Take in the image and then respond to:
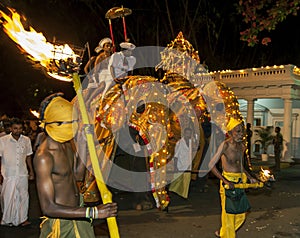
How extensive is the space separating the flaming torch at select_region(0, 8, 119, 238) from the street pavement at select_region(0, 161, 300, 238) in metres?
3.47

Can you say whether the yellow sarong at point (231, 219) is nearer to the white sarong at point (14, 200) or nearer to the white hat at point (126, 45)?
the white hat at point (126, 45)

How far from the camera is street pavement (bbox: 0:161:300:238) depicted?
636cm

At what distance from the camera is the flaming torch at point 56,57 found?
2875 millimetres

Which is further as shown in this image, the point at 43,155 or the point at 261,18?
the point at 261,18

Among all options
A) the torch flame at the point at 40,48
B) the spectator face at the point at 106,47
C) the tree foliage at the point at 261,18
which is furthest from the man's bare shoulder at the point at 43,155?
the tree foliage at the point at 261,18

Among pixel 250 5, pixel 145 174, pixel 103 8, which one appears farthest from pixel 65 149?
pixel 103 8

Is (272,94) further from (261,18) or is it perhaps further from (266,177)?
(266,177)

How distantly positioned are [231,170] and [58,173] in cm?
289

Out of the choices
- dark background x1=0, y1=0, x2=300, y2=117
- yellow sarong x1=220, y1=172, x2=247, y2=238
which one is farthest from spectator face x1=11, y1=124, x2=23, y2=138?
dark background x1=0, y1=0, x2=300, y2=117

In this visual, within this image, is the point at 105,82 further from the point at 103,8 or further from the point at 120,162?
the point at 103,8

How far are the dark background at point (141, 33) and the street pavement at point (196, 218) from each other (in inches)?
367

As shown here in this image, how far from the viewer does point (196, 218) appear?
7.31 metres

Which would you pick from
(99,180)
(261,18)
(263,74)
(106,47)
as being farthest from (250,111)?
(99,180)

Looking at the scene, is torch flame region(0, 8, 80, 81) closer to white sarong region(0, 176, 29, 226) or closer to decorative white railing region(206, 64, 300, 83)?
white sarong region(0, 176, 29, 226)
